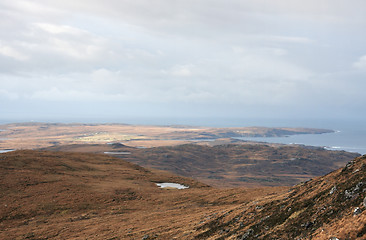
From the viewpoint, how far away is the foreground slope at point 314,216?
13.5 meters

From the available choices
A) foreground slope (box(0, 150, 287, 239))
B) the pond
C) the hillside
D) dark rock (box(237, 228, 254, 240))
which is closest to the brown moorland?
dark rock (box(237, 228, 254, 240))

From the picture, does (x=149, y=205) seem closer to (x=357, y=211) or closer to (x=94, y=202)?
(x=94, y=202)

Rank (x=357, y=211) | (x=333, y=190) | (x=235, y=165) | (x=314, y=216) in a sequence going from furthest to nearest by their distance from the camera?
(x=235, y=165) → (x=333, y=190) → (x=314, y=216) → (x=357, y=211)

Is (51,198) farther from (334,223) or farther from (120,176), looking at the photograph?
(334,223)

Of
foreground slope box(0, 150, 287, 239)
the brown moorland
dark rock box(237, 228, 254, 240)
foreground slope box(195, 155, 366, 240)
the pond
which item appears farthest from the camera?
the pond

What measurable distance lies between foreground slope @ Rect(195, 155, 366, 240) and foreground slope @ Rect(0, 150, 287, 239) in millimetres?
4794

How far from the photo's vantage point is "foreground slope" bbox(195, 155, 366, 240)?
1353cm

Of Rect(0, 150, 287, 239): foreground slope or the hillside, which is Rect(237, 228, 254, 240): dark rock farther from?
the hillside

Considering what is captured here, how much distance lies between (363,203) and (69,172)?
2593 inches

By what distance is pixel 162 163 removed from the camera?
164 metres

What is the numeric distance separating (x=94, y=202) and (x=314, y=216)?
4104cm

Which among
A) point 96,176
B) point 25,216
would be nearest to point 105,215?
Answer: point 25,216

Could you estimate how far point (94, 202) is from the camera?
48812 millimetres

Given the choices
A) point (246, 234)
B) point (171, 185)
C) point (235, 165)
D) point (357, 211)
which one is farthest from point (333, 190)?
point (235, 165)
